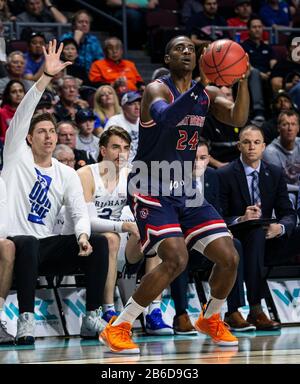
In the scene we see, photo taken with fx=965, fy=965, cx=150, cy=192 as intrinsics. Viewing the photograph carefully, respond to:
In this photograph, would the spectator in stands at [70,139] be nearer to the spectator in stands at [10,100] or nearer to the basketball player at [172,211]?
the spectator in stands at [10,100]

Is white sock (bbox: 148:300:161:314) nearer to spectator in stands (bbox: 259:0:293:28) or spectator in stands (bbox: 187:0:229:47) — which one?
spectator in stands (bbox: 187:0:229:47)

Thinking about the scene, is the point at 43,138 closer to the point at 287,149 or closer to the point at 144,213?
the point at 144,213

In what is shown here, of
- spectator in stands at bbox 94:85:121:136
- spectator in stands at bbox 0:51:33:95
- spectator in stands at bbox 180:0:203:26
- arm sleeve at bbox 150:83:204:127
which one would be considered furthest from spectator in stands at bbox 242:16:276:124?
arm sleeve at bbox 150:83:204:127

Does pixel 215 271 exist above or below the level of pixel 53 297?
above

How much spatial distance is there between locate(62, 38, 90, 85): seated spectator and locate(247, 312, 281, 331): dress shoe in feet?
16.8

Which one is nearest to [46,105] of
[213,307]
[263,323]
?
[263,323]

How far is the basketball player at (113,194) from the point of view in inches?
334

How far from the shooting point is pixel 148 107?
6770 mm

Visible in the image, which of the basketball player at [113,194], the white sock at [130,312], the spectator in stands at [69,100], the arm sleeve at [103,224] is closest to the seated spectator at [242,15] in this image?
the spectator in stands at [69,100]

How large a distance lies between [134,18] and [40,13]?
1850 millimetres

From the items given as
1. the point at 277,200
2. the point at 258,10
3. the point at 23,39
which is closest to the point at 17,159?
the point at 277,200

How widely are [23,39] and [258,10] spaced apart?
5114mm

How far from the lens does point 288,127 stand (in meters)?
10.7

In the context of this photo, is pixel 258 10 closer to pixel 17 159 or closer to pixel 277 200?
pixel 277 200
